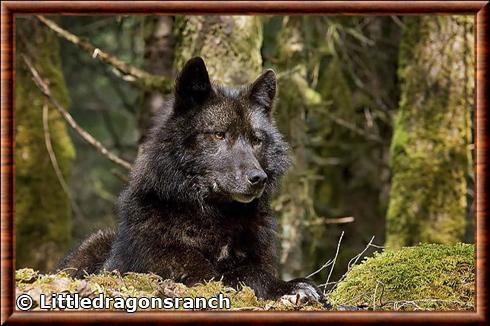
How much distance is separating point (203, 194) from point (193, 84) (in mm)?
1071

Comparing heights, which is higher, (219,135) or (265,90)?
(265,90)

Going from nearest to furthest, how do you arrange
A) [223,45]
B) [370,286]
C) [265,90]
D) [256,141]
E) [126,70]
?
[370,286] < [256,141] < [265,90] < [223,45] < [126,70]

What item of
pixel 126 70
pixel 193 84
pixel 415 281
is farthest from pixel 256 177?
pixel 126 70

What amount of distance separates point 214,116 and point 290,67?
5.27 metres

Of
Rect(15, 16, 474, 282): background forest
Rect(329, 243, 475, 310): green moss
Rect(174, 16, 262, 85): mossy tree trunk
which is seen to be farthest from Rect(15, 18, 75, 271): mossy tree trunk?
Rect(329, 243, 475, 310): green moss

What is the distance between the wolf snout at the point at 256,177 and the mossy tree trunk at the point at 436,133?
528 centimetres

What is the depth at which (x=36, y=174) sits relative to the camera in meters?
13.4

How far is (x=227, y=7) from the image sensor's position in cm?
613

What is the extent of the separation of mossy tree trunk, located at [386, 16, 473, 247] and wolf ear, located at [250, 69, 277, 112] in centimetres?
430

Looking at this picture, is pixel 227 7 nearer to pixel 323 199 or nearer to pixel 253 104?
pixel 253 104

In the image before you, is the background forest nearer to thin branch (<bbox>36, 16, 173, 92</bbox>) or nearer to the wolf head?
thin branch (<bbox>36, 16, 173, 92</bbox>)

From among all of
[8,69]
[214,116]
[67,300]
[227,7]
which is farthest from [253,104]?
[67,300]

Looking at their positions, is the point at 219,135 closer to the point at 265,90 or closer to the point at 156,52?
the point at 265,90

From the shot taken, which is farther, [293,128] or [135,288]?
[293,128]
